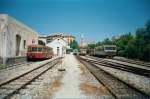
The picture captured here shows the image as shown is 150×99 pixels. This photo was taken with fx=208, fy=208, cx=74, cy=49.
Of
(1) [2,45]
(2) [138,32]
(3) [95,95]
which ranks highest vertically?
(2) [138,32]

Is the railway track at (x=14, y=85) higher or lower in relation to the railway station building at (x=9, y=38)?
lower

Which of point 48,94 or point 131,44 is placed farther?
point 131,44

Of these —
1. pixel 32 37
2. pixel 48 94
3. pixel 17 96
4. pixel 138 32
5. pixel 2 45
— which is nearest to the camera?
pixel 17 96

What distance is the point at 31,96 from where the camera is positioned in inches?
305

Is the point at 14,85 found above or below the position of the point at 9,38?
below

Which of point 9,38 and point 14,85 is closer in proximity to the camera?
point 14,85

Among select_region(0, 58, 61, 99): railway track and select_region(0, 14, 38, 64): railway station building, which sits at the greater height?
select_region(0, 14, 38, 64): railway station building

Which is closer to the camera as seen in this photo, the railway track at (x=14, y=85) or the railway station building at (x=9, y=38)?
the railway track at (x=14, y=85)

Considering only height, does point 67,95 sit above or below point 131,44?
below

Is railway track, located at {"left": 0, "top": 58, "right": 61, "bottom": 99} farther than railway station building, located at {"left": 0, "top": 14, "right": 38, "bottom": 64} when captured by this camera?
No

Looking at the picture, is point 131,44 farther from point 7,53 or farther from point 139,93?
point 139,93

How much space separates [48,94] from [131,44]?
3605 centimetres

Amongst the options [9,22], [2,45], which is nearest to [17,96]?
[2,45]

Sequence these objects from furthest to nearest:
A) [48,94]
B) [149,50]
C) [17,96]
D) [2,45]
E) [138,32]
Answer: [138,32]
[149,50]
[2,45]
[48,94]
[17,96]
